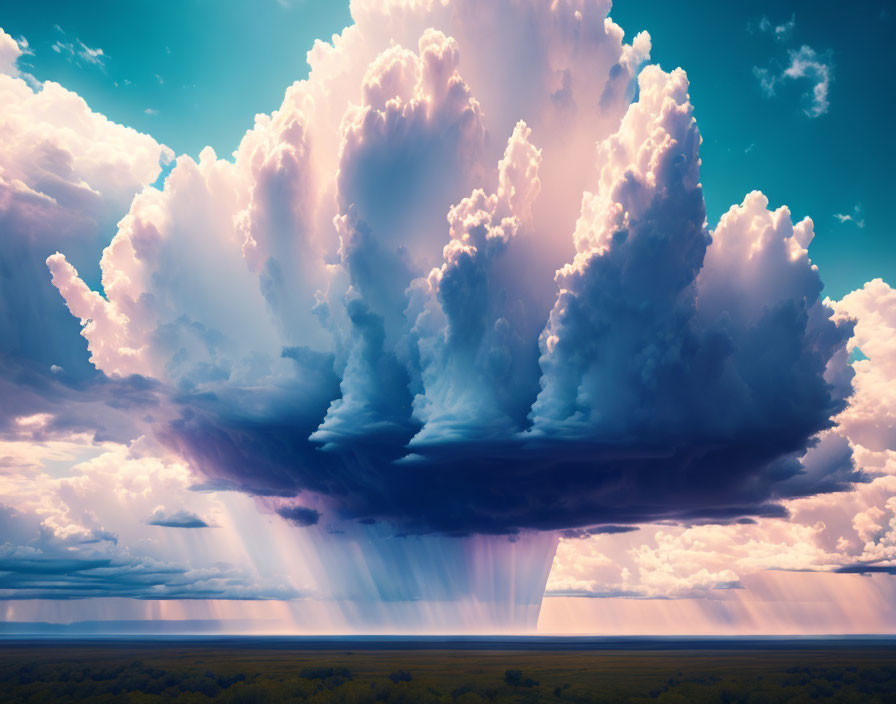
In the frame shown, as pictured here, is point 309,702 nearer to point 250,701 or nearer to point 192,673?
point 250,701

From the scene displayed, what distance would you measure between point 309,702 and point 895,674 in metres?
119

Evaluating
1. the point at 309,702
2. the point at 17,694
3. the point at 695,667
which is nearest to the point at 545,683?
the point at 309,702

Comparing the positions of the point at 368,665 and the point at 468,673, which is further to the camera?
the point at 368,665

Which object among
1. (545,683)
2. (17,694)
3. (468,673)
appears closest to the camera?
(17,694)

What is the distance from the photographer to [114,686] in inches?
4321

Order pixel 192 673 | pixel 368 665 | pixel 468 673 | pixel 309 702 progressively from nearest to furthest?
pixel 309 702 → pixel 192 673 → pixel 468 673 → pixel 368 665

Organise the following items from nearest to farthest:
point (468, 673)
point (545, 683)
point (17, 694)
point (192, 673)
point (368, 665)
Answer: point (17, 694) < point (545, 683) < point (192, 673) < point (468, 673) < point (368, 665)

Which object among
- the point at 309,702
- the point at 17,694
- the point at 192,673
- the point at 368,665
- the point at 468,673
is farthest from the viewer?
the point at 368,665

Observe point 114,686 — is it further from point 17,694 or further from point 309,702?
point 309,702

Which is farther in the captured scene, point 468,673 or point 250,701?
point 468,673

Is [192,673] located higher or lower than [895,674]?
higher

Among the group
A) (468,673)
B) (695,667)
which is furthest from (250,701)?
(695,667)

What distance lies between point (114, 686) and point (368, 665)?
6638cm

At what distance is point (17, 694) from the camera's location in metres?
104
